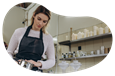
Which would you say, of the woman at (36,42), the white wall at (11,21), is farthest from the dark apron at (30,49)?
the white wall at (11,21)

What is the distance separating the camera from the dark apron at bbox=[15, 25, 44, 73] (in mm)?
1374

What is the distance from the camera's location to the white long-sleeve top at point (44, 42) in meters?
1.38

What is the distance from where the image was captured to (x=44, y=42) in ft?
4.91

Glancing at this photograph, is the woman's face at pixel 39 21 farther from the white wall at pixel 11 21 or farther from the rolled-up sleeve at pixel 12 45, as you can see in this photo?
the rolled-up sleeve at pixel 12 45

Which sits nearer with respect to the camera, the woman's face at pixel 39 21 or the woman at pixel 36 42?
the woman at pixel 36 42

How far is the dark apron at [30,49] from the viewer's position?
4.51 ft

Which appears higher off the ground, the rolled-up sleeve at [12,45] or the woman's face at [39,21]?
the woman's face at [39,21]

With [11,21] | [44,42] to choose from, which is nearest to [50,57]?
[44,42]

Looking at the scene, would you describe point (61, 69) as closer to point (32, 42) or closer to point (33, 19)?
point (32, 42)

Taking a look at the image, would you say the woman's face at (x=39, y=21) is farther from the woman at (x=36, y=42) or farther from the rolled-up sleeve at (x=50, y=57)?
the rolled-up sleeve at (x=50, y=57)

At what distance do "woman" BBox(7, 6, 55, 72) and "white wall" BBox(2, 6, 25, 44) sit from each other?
46 millimetres

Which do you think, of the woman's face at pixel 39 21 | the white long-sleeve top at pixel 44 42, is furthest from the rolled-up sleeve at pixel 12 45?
the woman's face at pixel 39 21

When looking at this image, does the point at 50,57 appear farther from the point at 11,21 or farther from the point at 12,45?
the point at 11,21

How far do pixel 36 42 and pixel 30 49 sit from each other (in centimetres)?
10
